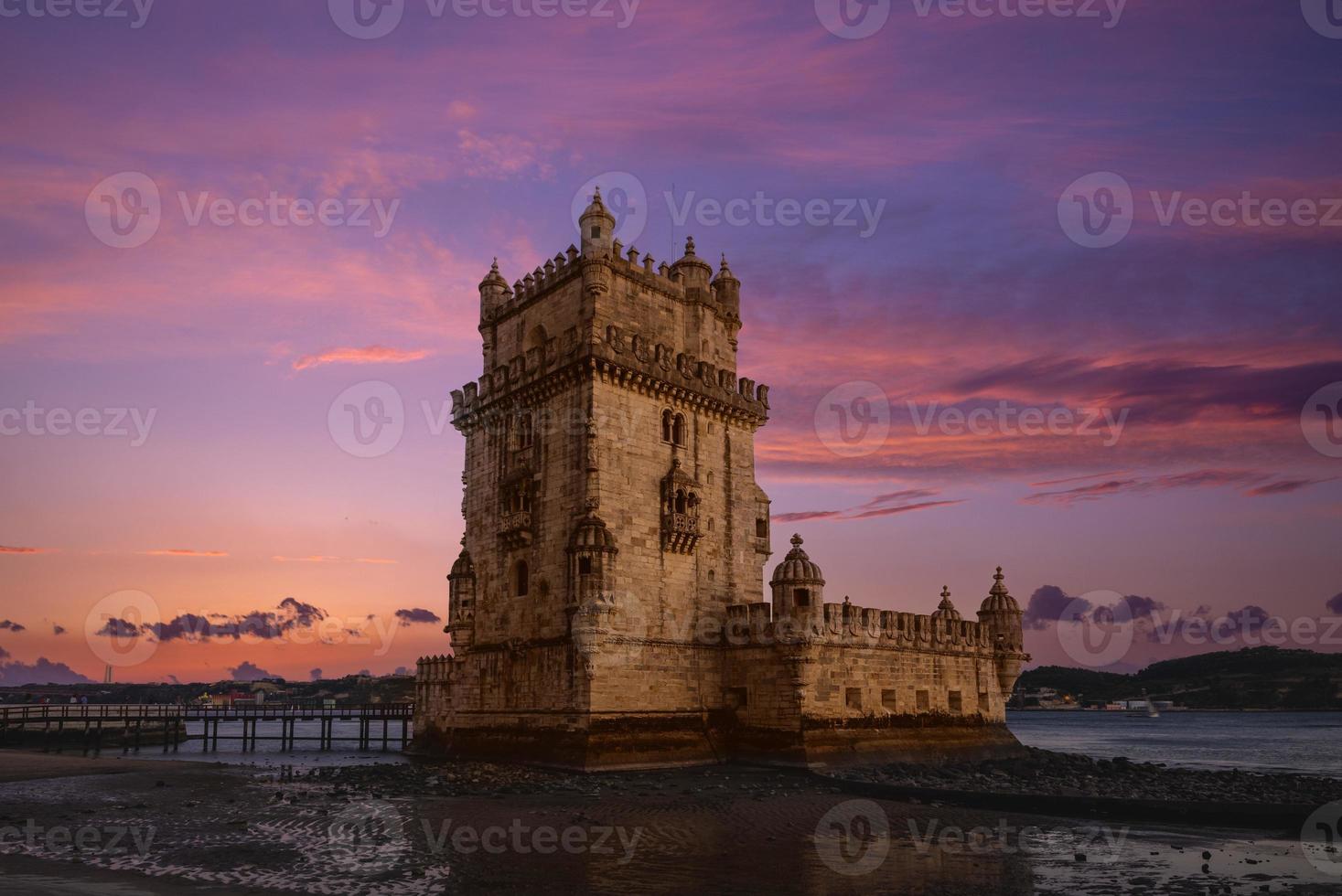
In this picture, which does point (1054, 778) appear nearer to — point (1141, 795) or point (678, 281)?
point (1141, 795)

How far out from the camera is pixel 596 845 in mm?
19766

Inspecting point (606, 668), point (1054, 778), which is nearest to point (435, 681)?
point (606, 668)

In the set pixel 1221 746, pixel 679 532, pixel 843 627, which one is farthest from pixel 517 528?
pixel 1221 746

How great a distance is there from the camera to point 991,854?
19438 millimetres

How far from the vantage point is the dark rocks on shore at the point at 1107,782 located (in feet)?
94.7

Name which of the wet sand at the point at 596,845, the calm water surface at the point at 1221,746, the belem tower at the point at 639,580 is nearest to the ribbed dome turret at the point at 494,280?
the belem tower at the point at 639,580

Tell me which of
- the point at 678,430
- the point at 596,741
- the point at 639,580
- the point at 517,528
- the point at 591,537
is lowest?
the point at 596,741

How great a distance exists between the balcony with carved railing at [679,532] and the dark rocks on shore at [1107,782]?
1003 centimetres

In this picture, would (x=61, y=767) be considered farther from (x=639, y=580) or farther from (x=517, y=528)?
(x=639, y=580)

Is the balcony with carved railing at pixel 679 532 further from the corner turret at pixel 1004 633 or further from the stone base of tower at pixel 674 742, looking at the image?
the corner turret at pixel 1004 633

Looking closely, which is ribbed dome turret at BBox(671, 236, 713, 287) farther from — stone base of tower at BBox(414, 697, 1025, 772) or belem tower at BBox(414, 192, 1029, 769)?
stone base of tower at BBox(414, 697, 1025, 772)

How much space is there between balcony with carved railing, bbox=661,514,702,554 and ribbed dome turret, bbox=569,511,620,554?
3.00 m

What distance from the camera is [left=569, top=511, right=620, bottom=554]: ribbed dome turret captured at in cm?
3253

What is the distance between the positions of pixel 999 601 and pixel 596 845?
104ft
